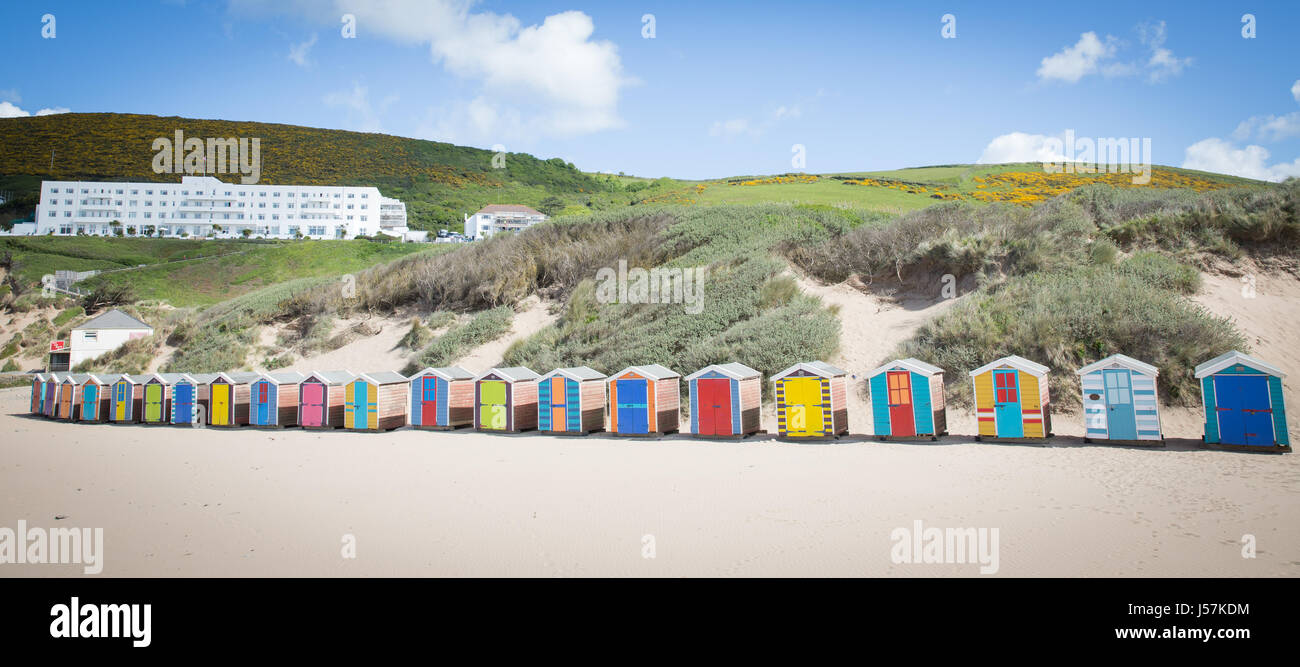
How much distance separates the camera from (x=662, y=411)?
1518 cm

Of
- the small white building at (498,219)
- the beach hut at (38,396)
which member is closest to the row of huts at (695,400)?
the beach hut at (38,396)

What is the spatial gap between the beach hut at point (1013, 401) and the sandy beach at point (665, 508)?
44 cm

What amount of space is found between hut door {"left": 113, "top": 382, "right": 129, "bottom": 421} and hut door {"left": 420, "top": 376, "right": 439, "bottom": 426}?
1083 cm

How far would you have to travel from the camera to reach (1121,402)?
11.7m

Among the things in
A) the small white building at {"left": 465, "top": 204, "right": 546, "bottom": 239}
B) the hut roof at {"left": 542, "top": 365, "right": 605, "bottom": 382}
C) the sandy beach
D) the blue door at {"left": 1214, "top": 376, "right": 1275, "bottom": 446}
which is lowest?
the sandy beach

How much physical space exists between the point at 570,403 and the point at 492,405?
207 centimetres

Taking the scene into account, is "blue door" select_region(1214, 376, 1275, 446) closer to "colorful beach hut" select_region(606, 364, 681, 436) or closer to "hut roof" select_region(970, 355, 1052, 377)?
"hut roof" select_region(970, 355, 1052, 377)

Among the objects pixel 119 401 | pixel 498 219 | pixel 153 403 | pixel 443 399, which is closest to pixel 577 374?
pixel 443 399

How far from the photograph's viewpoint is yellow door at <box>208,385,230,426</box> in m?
19.1

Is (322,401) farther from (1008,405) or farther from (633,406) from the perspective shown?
(1008,405)

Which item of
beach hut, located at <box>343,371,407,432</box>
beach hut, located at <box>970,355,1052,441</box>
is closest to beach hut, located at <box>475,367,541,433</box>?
beach hut, located at <box>343,371,407,432</box>

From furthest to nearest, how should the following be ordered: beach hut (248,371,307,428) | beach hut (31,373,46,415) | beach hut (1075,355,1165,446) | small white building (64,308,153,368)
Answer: small white building (64,308,153,368), beach hut (31,373,46,415), beach hut (248,371,307,428), beach hut (1075,355,1165,446)
